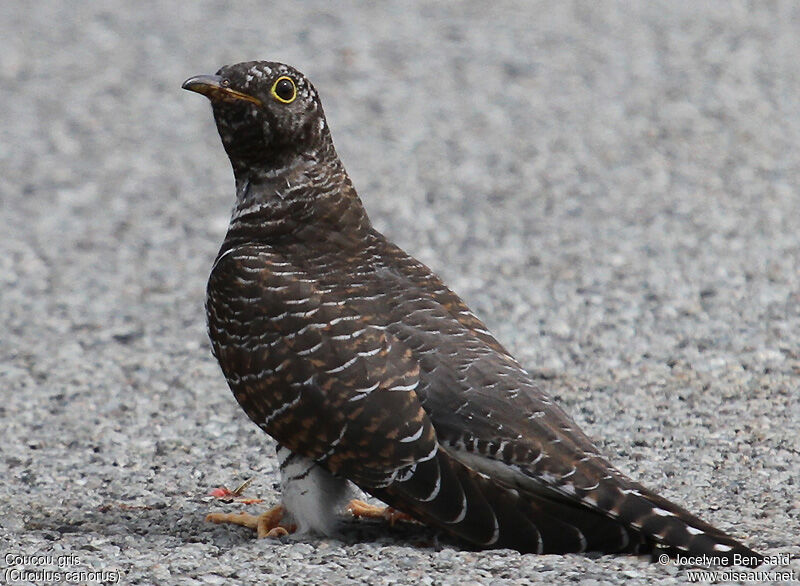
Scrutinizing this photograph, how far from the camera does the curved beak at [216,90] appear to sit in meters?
6.44

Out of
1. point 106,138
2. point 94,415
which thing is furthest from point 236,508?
point 106,138

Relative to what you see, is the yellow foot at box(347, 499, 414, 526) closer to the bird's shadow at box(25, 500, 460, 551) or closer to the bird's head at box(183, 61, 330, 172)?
the bird's shadow at box(25, 500, 460, 551)

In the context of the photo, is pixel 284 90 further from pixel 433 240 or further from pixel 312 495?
pixel 433 240

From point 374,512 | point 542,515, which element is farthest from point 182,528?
point 542,515

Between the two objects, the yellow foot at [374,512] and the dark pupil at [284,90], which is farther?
the dark pupil at [284,90]

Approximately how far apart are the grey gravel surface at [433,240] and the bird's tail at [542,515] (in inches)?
4.3

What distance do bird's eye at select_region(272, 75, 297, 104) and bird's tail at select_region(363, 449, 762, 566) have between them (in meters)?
1.98

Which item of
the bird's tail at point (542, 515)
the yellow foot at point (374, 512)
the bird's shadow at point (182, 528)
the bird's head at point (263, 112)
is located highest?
the bird's head at point (263, 112)

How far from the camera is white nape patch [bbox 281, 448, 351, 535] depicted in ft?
19.9

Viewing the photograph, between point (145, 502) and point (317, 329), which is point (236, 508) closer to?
point (145, 502)

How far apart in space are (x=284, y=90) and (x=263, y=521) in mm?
2062

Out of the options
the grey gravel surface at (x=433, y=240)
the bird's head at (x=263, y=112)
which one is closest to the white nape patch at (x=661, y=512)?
the grey gravel surface at (x=433, y=240)

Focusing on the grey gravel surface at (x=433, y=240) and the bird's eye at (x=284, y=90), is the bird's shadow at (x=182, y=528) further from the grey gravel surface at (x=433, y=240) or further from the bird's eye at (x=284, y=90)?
the bird's eye at (x=284, y=90)

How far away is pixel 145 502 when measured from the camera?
271 inches
